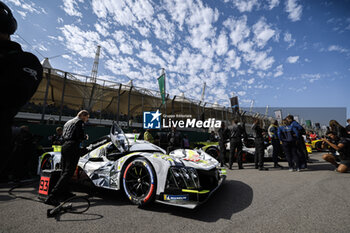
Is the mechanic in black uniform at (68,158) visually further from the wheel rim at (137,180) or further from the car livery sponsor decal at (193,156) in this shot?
the car livery sponsor decal at (193,156)

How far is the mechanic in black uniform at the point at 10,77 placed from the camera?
95 centimetres

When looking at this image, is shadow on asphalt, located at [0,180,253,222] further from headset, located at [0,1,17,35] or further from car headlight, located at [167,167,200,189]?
headset, located at [0,1,17,35]

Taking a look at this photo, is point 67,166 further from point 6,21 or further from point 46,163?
point 6,21

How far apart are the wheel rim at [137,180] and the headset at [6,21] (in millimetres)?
1898

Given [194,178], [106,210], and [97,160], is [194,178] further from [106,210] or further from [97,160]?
[97,160]

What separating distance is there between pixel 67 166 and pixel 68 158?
0.12m

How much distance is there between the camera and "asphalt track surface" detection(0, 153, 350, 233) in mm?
1743

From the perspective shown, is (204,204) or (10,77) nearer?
(10,77)

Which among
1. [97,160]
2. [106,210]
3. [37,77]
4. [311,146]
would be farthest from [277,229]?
[311,146]

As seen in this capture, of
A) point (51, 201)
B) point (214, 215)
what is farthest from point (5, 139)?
point (214, 215)

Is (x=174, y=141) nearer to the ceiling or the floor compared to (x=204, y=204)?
nearer to the ceiling

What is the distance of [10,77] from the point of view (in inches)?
38.1

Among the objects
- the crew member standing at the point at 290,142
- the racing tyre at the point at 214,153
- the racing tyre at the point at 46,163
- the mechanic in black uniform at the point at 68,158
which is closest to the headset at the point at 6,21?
the mechanic in black uniform at the point at 68,158

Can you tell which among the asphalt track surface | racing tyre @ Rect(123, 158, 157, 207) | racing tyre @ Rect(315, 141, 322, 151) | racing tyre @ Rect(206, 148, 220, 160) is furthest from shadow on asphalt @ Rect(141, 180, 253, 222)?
racing tyre @ Rect(315, 141, 322, 151)
